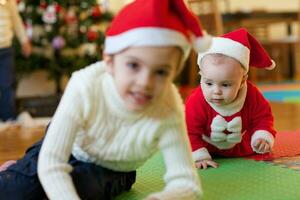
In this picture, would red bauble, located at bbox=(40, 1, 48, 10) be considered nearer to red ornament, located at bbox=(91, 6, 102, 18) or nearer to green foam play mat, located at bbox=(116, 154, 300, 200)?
red ornament, located at bbox=(91, 6, 102, 18)

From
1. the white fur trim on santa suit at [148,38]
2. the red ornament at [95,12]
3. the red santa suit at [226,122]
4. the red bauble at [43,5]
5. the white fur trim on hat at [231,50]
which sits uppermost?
the white fur trim on santa suit at [148,38]

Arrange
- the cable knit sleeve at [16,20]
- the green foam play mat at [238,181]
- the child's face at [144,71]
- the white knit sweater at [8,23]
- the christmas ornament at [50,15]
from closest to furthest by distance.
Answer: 1. the child's face at [144,71]
2. the green foam play mat at [238,181]
3. the white knit sweater at [8,23]
4. the cable knit sleeve at [16,20]
5. the christmas ornament at [50,15]

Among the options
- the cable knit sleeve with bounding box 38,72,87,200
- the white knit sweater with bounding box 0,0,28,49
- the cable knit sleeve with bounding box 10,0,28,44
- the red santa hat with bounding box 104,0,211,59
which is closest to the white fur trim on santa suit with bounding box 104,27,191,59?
Result: the red santa hat with bounding box 104,0,211,59

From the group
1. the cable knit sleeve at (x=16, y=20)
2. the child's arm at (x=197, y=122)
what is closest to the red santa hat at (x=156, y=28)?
the child's arm at (x=197, y=122)

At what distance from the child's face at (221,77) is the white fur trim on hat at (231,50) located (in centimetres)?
1

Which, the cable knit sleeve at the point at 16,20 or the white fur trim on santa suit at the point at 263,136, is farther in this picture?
the cable knit sleeve at the point at 16,20

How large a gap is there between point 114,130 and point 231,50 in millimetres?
518

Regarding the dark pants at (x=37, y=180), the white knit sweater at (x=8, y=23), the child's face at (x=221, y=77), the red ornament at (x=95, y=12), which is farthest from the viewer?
the red ornament at (x=95, y=12)

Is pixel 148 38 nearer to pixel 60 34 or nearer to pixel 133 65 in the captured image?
pixel 133 65

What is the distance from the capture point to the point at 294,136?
183cm

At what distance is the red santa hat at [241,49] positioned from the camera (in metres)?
1.32

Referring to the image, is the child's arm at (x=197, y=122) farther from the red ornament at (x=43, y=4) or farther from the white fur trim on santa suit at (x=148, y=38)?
the red ornament at (x=43, y=4)

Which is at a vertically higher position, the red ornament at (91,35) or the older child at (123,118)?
the older child at (123,118)

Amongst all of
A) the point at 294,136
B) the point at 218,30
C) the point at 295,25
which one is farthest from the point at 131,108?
the point at 295,25
